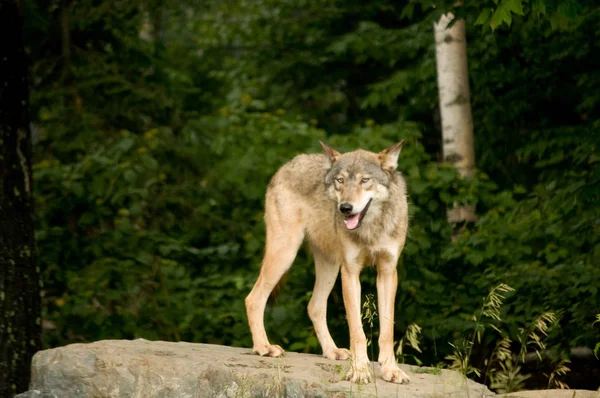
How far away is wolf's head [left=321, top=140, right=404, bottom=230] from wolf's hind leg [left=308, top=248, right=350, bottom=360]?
0.94m

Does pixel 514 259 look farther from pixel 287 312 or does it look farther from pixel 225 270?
pixel 225 270

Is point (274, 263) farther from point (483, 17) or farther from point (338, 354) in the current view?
point (483, 17)

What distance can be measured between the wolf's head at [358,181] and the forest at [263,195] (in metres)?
1.88

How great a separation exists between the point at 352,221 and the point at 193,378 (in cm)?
141

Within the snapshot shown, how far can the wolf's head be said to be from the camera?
5.51 m

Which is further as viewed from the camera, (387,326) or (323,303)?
(323,303)

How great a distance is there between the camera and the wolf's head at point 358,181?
551 cm

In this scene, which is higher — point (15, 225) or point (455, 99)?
point (455, 99)

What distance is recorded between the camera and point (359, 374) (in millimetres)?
5293

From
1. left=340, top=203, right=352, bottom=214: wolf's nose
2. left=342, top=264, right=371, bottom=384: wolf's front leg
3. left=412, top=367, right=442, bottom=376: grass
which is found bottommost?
left=412, top=367, right=442, bottom=376: grass

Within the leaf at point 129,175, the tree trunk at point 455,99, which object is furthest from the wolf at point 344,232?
the tree trunk at point 455,99

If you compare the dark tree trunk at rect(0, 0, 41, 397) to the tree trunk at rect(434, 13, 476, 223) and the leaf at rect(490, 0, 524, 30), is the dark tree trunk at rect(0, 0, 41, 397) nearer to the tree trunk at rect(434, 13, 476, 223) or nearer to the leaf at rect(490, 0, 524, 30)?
the leaf at rect(490, 0, 524, 30)

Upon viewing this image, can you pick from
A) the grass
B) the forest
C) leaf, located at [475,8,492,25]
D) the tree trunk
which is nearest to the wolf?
the grass

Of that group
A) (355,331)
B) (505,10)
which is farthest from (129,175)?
(505,10)
